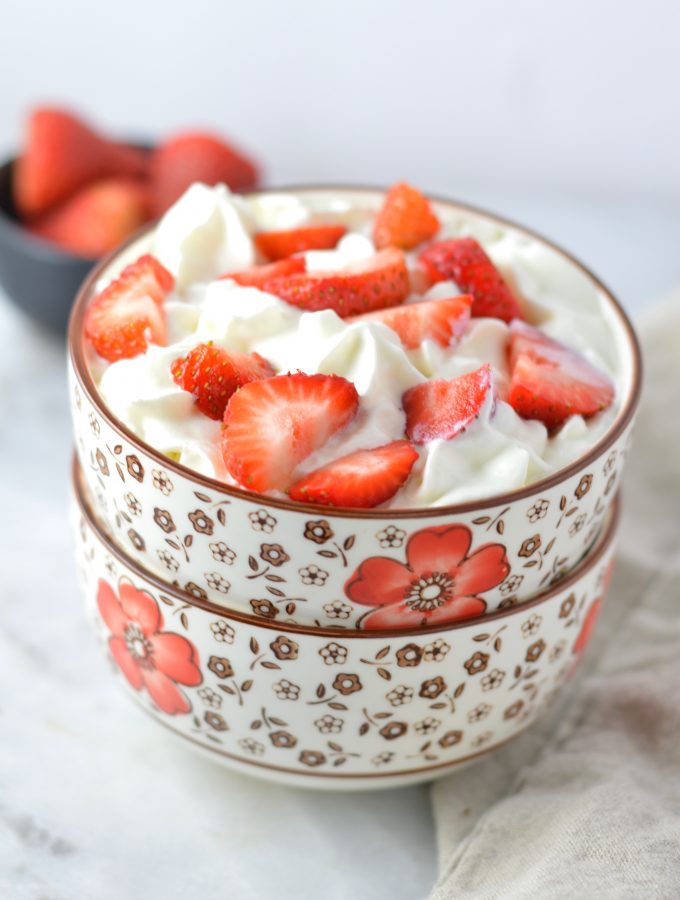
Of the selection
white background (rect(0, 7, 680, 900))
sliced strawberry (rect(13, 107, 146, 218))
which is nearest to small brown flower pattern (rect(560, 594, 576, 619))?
white background (rect(0, 7, 680, 900))

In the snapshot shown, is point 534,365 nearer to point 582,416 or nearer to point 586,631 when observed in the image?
point 582,416

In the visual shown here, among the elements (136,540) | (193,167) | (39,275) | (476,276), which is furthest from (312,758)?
(193,167)

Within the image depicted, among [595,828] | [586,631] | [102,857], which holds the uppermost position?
[586,631]

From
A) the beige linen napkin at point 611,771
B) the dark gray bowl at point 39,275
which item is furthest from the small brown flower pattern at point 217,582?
the dark gray bowl at point 39,275

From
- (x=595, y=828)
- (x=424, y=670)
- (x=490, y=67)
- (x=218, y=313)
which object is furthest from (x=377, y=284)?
(x=490, y=67)

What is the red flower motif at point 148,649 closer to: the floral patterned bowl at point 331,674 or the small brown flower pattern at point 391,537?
the floral patterned bowl at point 331,674

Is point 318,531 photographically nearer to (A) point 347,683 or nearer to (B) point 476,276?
(A) point 347,683
